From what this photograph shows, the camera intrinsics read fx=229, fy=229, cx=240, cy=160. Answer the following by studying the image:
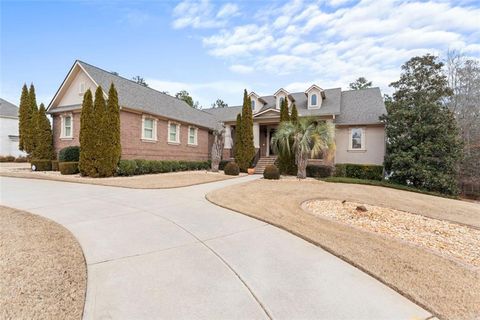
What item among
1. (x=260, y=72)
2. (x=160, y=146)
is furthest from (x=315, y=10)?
(x=160, y=146)

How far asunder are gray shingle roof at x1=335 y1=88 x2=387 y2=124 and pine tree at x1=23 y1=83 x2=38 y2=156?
22.8m

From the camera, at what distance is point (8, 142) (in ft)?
93.8

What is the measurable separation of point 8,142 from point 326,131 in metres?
37.1

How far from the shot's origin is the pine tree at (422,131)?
13.2 meters

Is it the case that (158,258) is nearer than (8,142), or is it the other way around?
(158,258)

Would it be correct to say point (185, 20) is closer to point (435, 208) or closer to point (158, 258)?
point (158, 258)

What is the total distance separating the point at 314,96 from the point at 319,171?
7.06 meters

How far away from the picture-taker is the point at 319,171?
15773 millimetres

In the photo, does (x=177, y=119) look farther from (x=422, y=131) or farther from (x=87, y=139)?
(x=422, y=131)

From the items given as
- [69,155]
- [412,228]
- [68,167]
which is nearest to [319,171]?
[412,228]

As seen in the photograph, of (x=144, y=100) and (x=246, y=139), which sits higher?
(x=144, y=100)

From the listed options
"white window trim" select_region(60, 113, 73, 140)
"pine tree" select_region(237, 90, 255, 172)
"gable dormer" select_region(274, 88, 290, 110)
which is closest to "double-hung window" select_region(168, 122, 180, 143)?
"pine tree" select_region(237, 90, 255, 172)

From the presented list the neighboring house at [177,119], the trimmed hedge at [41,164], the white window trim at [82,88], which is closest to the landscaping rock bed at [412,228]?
the neighboring house at [177,119]

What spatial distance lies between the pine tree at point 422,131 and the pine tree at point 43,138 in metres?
23.3
